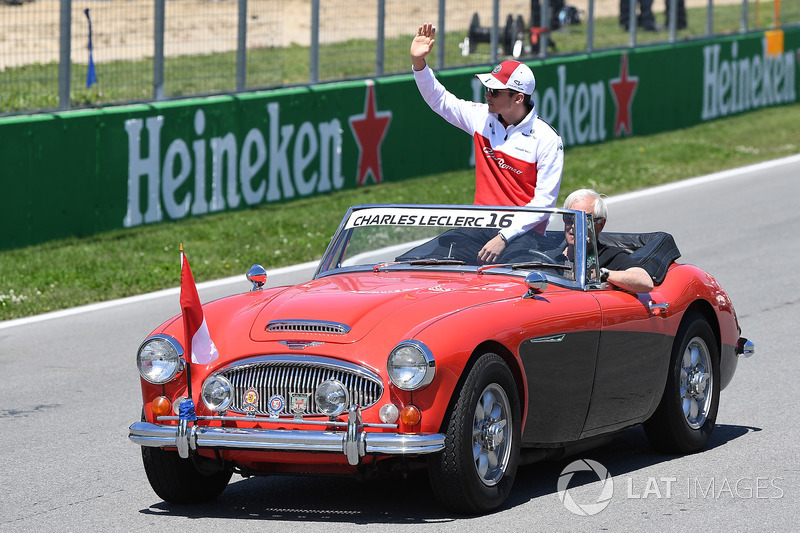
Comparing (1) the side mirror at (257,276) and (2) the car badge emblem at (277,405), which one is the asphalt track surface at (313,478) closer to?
(2) the car badge emblem at (277,405)

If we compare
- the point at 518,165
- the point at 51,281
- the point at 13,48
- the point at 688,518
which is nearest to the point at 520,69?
the point at 518,165

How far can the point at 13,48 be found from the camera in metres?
13.5

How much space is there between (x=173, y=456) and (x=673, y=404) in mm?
2524

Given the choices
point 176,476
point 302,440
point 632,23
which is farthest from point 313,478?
point 632,23

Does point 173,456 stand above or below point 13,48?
below

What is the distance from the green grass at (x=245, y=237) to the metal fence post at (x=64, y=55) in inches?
53.9

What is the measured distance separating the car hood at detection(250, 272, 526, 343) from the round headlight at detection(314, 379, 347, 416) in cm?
20

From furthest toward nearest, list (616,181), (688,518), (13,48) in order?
(616,181) → (13,48) → (688,518)

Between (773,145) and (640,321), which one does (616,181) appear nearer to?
(773,145)

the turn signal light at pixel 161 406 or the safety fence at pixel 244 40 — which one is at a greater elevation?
the safety fence at pixel 244 40

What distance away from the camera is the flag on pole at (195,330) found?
6035 millimetres

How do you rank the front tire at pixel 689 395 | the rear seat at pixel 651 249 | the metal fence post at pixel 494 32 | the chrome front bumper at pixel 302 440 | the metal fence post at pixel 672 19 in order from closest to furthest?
the chrome front bumper at pixel 302 440
the front tire at pixel 689 395
the rear seat at pixel 651 249
the metal fence post at pixel 494 32
the metal fence post at pixel 672 19

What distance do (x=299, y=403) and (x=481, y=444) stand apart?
757mm

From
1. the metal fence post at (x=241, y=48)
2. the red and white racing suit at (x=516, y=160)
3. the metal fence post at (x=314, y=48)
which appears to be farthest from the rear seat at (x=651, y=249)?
the metal fence post at (x=314, y=48)
